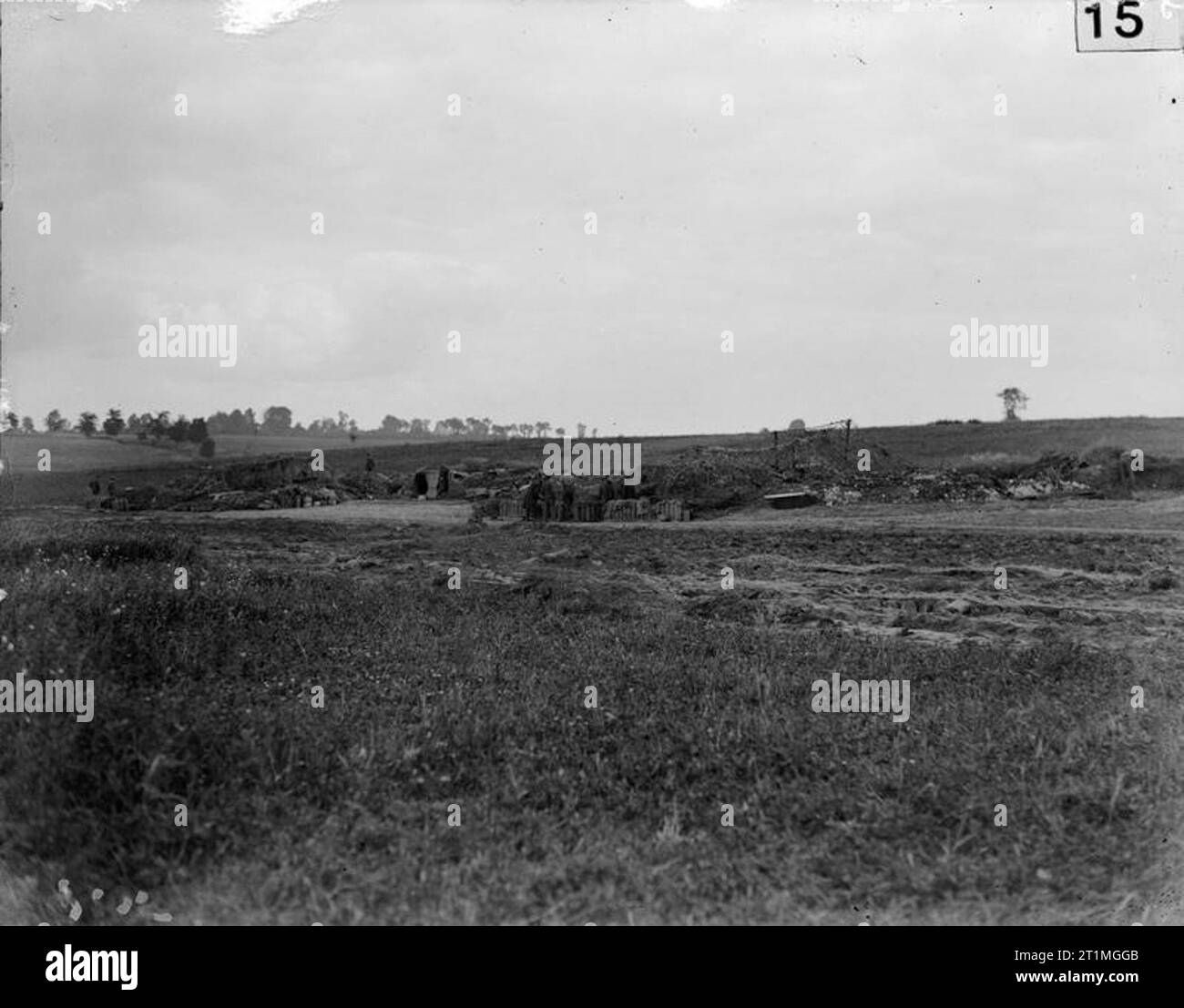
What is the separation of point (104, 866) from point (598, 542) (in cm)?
538

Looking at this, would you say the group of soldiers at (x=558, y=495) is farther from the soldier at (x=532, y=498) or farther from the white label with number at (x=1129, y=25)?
the white label with number at (x=1129, y=25)

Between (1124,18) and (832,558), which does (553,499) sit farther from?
(1124,18)

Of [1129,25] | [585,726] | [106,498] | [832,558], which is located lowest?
[585,726]

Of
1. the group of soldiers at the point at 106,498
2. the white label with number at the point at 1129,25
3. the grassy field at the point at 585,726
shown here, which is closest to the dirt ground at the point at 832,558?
the grassy field at the point at 585,726

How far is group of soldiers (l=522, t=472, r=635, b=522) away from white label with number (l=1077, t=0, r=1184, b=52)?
18.5 feet

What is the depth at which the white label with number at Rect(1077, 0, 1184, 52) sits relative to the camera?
7805mm

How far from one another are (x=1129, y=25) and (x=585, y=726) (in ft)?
23.2

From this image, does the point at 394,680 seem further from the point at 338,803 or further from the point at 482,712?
the point at 338,803

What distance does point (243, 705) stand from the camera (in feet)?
24.9

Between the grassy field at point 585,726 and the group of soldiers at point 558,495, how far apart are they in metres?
0.21

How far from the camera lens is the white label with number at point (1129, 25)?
25.6 feet

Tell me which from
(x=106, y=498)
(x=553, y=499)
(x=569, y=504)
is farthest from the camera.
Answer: (x=569, y=504)

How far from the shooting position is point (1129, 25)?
26.0 ft

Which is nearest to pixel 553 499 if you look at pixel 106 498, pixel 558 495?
pixel 558 495
